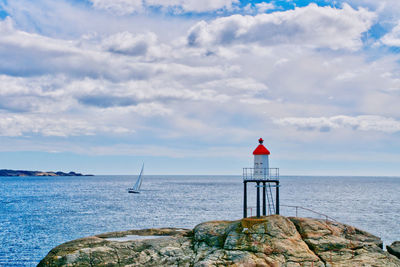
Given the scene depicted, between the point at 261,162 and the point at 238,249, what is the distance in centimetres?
831

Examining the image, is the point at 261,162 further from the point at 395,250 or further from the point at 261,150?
the point at 395,250

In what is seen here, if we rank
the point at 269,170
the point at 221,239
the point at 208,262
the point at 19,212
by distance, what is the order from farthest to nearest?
the point at 19,212 → the point at 269,170 → the point at 221,239 → the point at 208,262

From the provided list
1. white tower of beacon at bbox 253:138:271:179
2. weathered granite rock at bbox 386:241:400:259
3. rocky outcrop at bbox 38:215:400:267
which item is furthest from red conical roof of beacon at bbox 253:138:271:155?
weathered granite rock at bbox 386:241:400:259

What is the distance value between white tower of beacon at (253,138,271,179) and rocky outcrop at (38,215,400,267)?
4852 millimetres

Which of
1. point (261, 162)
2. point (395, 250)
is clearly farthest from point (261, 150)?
point (395, 250)

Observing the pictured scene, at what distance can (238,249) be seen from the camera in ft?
74.4

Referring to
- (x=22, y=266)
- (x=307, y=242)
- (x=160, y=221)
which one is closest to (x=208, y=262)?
(x=307, y=242)

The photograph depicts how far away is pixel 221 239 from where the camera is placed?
78.5 ft

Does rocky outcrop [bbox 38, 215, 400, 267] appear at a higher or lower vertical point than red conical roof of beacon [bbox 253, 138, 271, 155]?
lower

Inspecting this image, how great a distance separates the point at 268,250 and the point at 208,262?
356cm

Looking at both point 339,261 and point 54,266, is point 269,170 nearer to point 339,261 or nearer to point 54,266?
point 339,261

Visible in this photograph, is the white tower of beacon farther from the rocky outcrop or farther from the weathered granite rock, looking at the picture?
the weathered granite rock

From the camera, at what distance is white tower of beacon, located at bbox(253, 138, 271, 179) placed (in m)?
29.1

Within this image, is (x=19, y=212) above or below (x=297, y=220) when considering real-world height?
below
